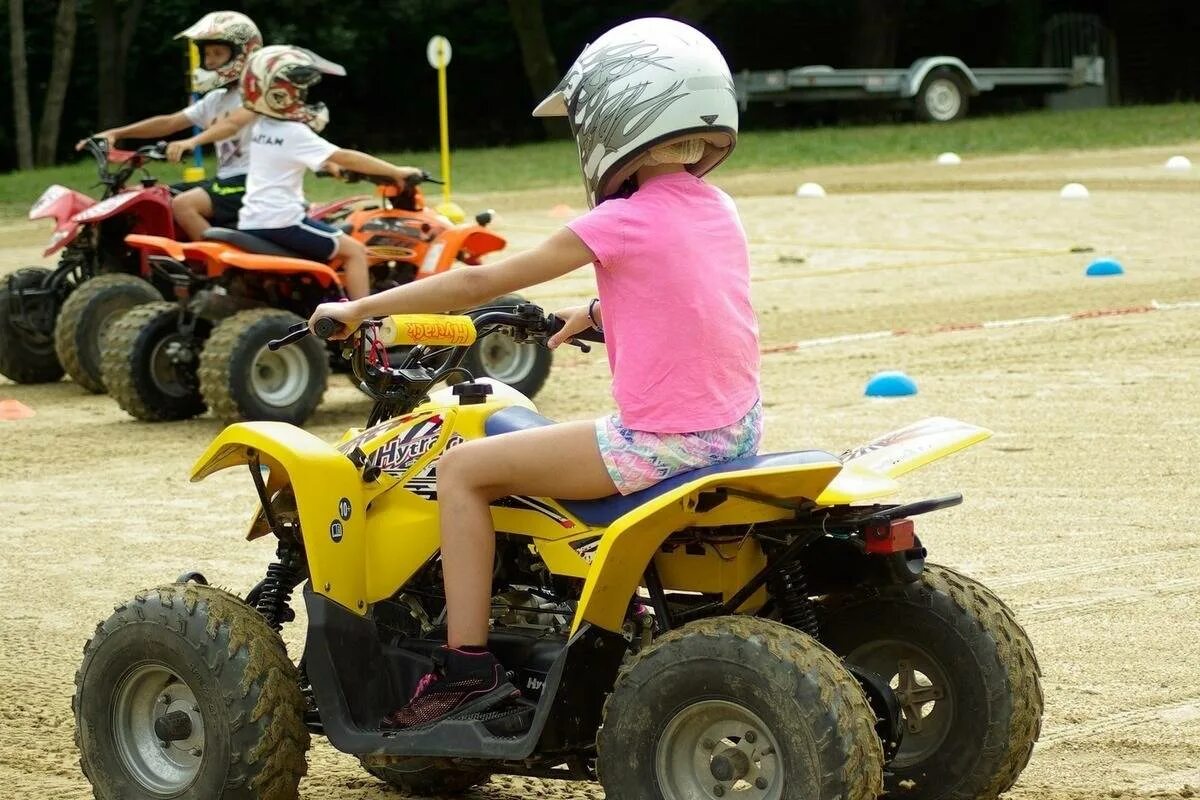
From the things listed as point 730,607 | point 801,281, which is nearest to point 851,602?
point 730,607

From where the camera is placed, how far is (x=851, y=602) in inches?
180

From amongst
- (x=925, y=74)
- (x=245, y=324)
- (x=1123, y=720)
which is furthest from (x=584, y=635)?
(x=925, y=74)

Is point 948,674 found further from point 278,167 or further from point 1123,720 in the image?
point 278,167

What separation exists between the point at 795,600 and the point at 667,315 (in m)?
0.70

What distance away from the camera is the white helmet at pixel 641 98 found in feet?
14.0

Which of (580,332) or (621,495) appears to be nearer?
(621,495)

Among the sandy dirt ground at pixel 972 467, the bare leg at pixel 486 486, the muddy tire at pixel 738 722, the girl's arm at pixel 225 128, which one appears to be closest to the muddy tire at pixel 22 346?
the sandy dirt ground at pixel 972 467

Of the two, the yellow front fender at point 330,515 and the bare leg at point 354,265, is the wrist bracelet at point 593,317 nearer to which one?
the yellow front fender at point 330,515

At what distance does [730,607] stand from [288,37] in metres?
31.3

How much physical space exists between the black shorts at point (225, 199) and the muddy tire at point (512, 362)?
1845 millimetres

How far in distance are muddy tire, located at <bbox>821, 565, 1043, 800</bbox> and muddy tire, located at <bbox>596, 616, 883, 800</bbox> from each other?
0.55 m

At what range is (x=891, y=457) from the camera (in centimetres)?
429

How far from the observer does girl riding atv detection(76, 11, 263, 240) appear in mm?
12000

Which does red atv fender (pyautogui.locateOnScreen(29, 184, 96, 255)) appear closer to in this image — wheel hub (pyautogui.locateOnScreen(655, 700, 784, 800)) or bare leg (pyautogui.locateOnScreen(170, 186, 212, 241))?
bare leg (pyautogui.locateOnScreen(170, 186, 212, 241))
